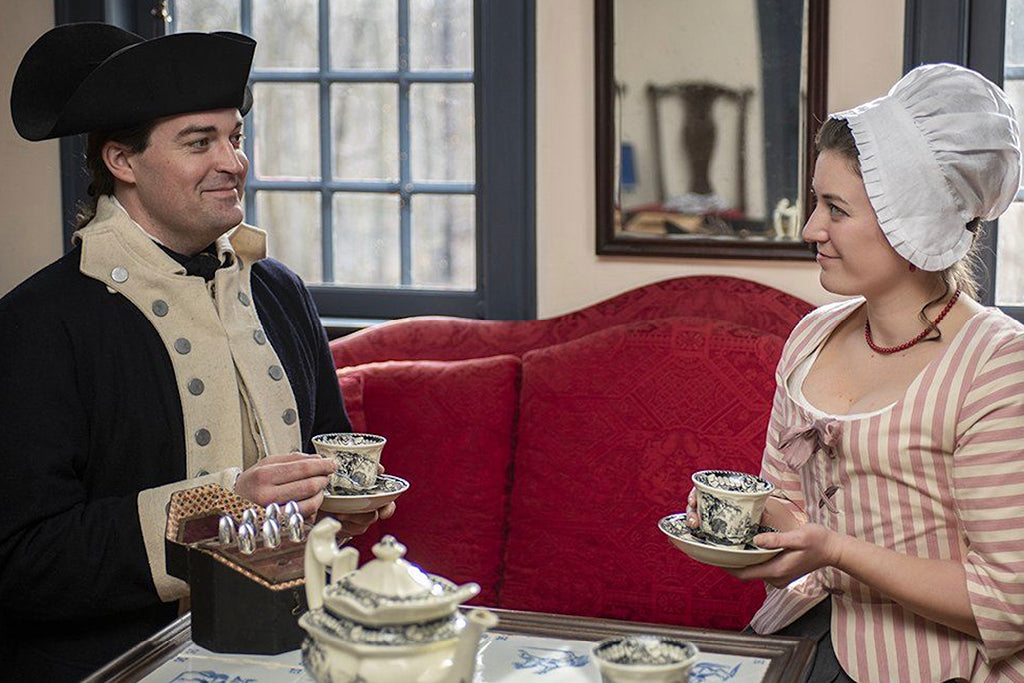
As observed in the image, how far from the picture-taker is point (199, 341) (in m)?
2.26

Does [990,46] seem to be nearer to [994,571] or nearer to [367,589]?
[994,571]

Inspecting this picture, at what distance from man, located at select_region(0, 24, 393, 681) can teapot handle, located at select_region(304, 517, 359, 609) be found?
70 cm

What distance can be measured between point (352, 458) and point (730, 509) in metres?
0.56

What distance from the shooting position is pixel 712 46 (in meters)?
3.06

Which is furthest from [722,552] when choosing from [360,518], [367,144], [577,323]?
[367,144]

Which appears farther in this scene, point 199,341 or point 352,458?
point 199,341

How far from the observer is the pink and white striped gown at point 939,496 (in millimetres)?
1865

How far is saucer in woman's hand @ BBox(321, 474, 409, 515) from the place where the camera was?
1.91m

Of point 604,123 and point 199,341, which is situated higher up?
point 604,123

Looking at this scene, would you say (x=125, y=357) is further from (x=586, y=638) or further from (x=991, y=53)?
(x=991, y=53)

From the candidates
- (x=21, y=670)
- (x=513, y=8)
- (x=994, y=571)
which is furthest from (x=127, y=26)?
(x=994, y=571)

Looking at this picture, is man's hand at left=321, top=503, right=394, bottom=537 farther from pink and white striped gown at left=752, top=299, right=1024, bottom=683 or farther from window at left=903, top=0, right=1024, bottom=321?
window at left=903, top=0, right=1024, bottom=321

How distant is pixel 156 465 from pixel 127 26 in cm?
187

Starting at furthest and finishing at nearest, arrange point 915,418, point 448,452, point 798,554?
point 448,452 < point 915,418 < point 798,554
